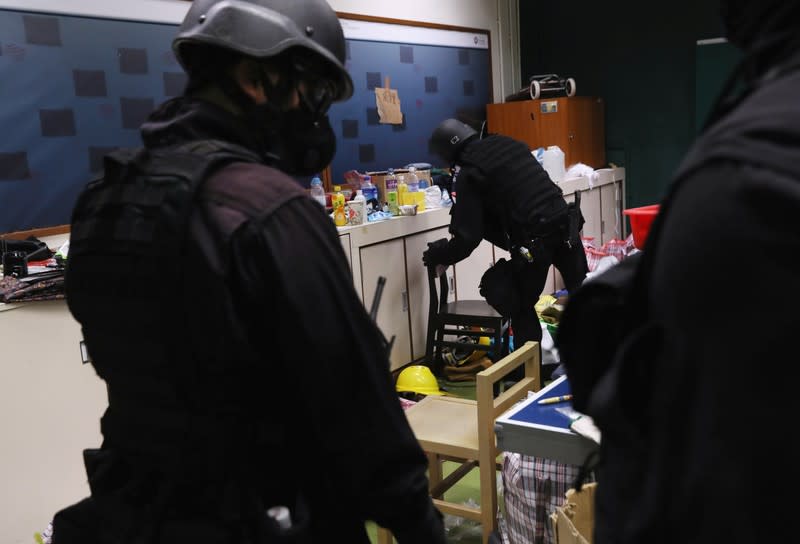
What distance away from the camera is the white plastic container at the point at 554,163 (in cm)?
573

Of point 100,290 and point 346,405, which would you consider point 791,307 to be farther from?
point 100,290

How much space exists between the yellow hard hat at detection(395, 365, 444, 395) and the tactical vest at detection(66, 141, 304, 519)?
2.71 metres

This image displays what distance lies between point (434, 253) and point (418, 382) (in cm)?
72

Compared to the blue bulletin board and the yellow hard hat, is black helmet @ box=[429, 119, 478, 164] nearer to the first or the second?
the yellow hard hat

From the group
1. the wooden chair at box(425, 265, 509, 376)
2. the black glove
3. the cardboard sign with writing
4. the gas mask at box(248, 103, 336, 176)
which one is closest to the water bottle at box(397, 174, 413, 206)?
the black glove

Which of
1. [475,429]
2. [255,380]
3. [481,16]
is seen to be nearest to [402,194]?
[475,429]

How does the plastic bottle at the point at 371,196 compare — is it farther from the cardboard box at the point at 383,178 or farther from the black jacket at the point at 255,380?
the black jacket at the point at 255,380

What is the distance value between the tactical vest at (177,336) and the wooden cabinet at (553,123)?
526 centimetres

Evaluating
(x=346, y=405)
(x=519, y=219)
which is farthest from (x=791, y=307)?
(x=519, y=219)

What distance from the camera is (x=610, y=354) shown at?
863 millimetres

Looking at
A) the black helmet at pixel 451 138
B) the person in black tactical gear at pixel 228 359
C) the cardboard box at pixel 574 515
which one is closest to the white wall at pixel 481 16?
the black helmet at pixel 451 138

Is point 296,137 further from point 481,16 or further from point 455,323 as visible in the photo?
point 481,16

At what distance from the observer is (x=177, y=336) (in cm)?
115

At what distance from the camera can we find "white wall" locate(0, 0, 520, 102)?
3592 millimetres
